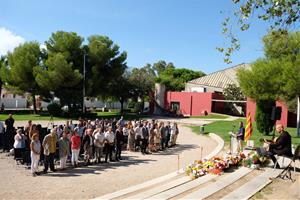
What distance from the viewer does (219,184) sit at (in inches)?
423

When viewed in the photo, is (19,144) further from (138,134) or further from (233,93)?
(233,93)

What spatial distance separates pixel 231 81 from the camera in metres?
62.2

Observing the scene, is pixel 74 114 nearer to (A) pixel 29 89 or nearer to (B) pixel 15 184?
(A) pixel 29 89

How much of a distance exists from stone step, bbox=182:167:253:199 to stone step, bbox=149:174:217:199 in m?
0.42

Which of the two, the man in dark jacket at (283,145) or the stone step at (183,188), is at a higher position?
the man in dark jacket at (283,145)

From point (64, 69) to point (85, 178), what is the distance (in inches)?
1321

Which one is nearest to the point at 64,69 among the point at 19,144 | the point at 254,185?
the point at 19,144

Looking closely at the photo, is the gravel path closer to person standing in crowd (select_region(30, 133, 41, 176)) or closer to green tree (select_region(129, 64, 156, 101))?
person standing in crowd (select_region(30, 133, 41, 176))

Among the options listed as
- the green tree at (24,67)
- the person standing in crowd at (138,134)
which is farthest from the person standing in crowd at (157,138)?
the green tree at (24,67)

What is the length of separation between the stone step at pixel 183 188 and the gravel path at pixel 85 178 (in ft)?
7.57

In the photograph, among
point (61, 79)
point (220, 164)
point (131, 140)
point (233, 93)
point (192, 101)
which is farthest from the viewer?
point (192, 101)

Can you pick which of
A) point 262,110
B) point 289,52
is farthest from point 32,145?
point 289,52

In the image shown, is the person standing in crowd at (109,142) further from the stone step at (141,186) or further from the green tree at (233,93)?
the green tree at (233,93)

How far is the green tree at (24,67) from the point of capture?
48.0 metres
